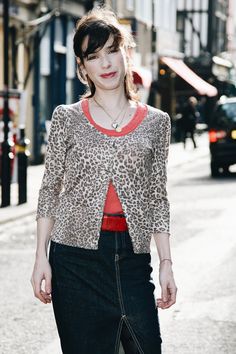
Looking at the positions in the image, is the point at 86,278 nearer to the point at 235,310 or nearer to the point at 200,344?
the point at 200,344

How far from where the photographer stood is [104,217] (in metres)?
3.77

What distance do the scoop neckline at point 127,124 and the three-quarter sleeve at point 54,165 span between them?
9cm

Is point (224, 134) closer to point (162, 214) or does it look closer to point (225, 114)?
point (225, 114)

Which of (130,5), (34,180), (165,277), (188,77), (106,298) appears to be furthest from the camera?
(188,77)

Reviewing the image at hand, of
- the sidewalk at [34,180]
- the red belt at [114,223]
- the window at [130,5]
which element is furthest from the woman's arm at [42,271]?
the window at [130,5]

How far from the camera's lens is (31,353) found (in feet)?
20.2

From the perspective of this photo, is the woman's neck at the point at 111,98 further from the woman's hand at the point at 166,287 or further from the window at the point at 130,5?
the window at the point at 130,5

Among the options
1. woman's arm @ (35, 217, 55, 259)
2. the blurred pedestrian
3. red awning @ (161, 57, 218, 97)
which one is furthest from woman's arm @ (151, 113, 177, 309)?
red awning @ (161, 57, 218, 97)

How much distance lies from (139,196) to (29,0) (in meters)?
20.9

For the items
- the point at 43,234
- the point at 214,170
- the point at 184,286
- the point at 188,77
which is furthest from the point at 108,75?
the point at 188,77

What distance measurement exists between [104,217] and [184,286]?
478 centimetres

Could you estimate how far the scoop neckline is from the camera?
3.80 metres

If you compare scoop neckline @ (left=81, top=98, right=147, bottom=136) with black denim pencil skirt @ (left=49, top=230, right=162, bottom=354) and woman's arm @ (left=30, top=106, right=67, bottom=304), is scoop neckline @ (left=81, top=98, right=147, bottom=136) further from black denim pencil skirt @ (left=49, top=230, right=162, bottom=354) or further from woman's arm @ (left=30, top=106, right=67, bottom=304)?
black denim pencil skirt @ (left=49, top=230, right=162, bottom=354)

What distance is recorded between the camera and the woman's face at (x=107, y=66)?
384 centimetres
